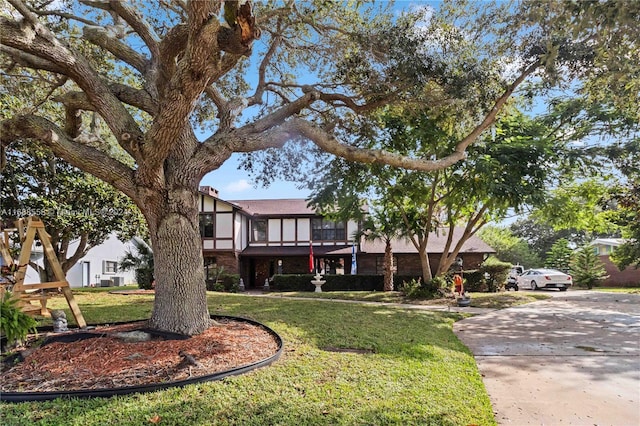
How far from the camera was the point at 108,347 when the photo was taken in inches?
209

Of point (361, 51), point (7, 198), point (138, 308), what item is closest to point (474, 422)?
point (361, 51)

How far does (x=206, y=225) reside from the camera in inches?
999

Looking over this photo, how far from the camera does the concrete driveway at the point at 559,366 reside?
Answer: 4.10 meters

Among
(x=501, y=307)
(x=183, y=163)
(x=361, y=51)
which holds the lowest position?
(x=501, y=307)

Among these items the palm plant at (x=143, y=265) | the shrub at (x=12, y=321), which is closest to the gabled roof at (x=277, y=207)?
the palm plant at (x=143, y=265)

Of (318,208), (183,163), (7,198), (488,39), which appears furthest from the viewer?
(318,208)

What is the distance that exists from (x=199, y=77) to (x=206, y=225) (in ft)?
70.9

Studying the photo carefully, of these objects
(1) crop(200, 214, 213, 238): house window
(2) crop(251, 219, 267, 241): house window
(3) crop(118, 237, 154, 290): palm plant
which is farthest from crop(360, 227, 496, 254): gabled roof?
(3) crop(118, 237, 154, 290): palm plant

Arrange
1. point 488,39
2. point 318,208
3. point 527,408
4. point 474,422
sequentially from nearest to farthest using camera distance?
point 474,422 → point 527,408 → point 488,39 → point 318,208

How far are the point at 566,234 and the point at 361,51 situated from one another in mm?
45730

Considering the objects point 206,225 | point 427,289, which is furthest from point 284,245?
point 427,289

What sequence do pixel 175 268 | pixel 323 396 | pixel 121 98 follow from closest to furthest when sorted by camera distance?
1. pixel 323 396
2. pixel 175 268
3. pixel 121 98

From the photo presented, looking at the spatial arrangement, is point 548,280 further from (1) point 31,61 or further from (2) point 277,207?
(1) point 31,61

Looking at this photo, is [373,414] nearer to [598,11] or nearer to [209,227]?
[598,11]
